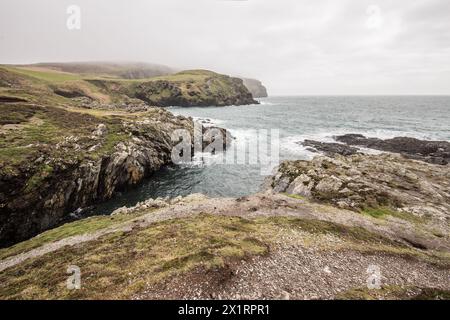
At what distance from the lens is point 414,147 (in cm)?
6531

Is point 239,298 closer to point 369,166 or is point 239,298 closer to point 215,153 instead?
point 369,166

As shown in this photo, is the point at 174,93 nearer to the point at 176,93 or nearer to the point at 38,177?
the point at 176,93

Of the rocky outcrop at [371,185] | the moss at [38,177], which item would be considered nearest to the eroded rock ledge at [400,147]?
the rocky outcrop at [371,185]

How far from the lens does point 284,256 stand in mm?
18281

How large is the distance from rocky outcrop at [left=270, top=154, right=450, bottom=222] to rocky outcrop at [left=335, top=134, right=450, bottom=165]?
→ 15279 millimetres

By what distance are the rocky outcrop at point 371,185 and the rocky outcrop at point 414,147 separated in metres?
15.3

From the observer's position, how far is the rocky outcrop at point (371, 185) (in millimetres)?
29766

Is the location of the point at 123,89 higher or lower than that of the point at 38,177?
higher

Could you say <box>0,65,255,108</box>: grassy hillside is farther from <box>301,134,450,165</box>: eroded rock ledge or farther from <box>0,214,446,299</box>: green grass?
<box>0,214,446,299</box>: green grass

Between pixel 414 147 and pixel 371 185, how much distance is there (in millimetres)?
44467

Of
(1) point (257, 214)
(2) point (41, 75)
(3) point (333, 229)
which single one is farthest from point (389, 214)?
(2) point (41, 75)

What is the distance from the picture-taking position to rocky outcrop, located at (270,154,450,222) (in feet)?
97.7
